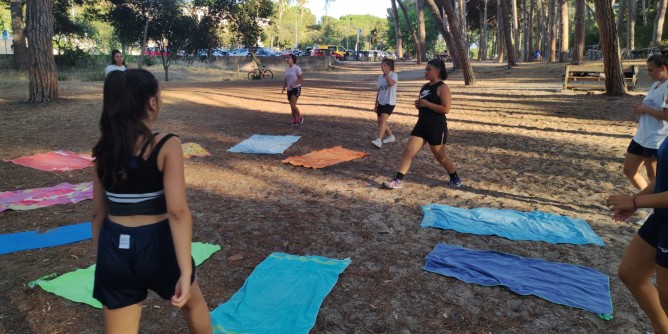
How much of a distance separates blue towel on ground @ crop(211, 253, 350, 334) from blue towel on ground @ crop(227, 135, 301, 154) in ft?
14.8

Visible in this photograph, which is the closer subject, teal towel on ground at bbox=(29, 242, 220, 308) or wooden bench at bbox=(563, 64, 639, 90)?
teal towel on ground at bbox=(29, 242, 220, 308)

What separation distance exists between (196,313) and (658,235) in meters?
2.45

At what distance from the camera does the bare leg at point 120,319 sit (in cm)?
195

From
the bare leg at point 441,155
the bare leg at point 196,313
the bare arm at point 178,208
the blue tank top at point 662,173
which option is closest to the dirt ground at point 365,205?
the bare leg at point 441,155

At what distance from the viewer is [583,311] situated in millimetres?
3262

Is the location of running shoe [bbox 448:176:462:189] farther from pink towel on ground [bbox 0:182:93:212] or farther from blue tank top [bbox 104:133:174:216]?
blue tank top [bbox 104:133:174:216]

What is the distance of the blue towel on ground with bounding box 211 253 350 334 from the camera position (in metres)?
3.12

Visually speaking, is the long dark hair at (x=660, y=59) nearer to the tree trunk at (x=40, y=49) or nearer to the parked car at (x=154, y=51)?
the tree trunk at (x=40, y=49)

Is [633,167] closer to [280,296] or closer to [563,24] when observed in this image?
[280,296]

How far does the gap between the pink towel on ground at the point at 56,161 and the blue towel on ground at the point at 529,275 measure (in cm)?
578

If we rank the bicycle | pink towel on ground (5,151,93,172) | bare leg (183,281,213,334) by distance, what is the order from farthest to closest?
the bicycle < pink towel on ground (5,151,93,172) < bare leg (183,281,213,334)

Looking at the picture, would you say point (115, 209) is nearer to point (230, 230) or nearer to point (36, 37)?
point (230, 230)

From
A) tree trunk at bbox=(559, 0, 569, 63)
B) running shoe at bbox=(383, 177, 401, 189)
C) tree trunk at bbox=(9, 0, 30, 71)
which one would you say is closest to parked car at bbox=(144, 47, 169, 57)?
tree trunk at bbox=(9, 0, 30, 71)

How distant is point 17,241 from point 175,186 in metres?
3.64
